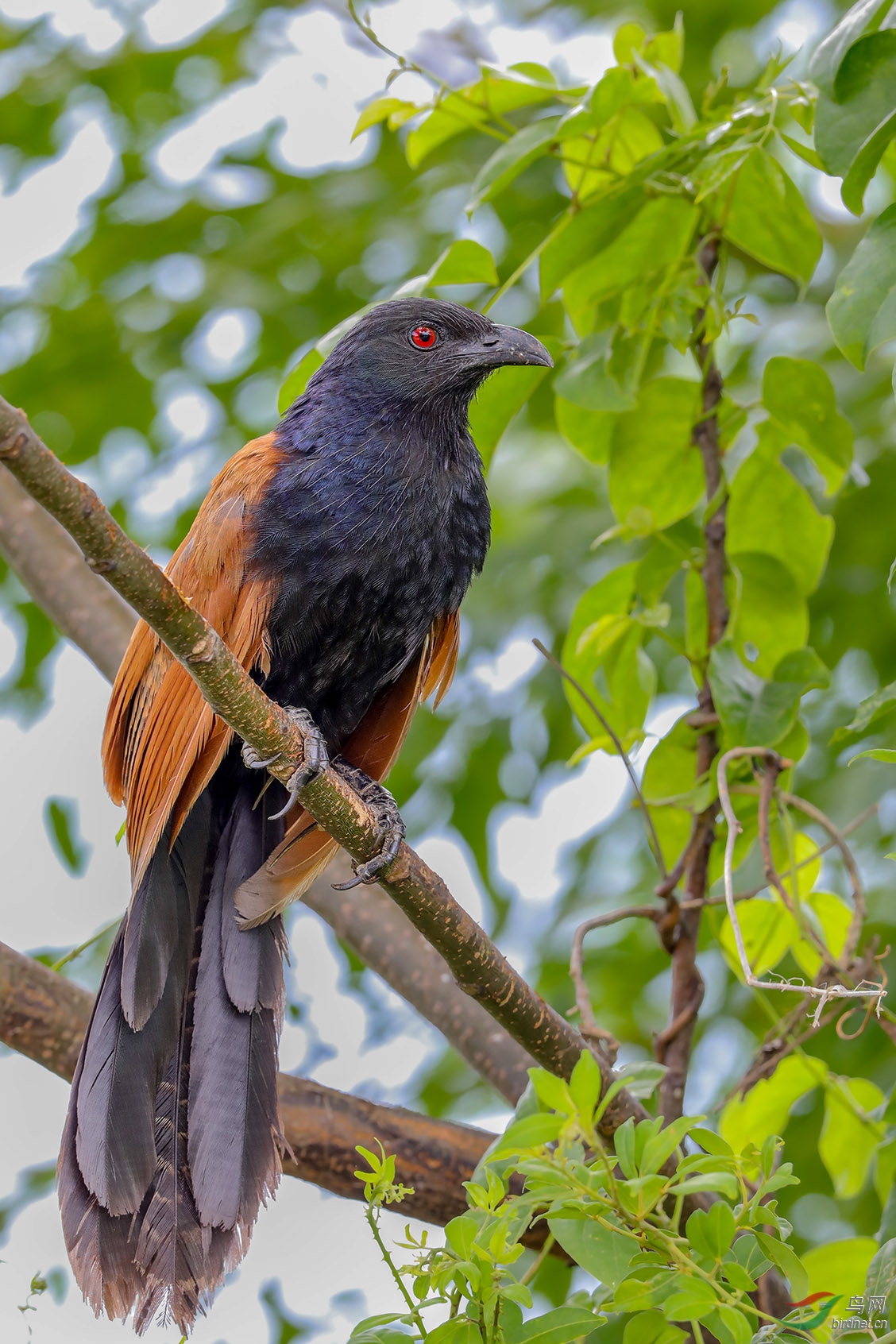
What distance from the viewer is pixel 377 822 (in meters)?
1.91

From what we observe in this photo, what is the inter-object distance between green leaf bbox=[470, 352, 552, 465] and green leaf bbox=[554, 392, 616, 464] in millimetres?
67

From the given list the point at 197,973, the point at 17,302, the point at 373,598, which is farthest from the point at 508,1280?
the point at 17,302

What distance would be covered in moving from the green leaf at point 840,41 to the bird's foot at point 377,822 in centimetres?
109

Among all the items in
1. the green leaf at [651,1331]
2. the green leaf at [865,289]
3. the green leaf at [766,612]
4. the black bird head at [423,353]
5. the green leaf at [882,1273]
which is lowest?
the green leaf at [882,1273]

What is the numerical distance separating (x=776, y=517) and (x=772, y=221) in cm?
47

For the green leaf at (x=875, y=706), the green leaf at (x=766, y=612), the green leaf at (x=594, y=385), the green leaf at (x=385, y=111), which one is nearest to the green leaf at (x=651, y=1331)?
the green leaf at (x=875, y=706)

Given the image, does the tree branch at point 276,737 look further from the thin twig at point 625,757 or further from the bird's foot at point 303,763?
the thin twig at point 625,757

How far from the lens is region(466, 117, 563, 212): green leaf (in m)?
1.90

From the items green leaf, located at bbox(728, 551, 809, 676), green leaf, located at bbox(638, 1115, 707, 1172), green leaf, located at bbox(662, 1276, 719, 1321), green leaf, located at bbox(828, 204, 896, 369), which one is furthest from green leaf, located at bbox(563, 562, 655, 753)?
green leaf, located at bbox(662, 1276, 719, 1321)

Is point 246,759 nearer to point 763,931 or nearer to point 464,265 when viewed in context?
point 464,265

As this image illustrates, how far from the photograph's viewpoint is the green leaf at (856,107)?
1494 mm

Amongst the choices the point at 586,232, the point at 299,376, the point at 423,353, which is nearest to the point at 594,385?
the point at 586,232

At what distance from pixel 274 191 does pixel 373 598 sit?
1.71m

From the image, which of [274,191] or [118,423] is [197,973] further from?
[274,191]
